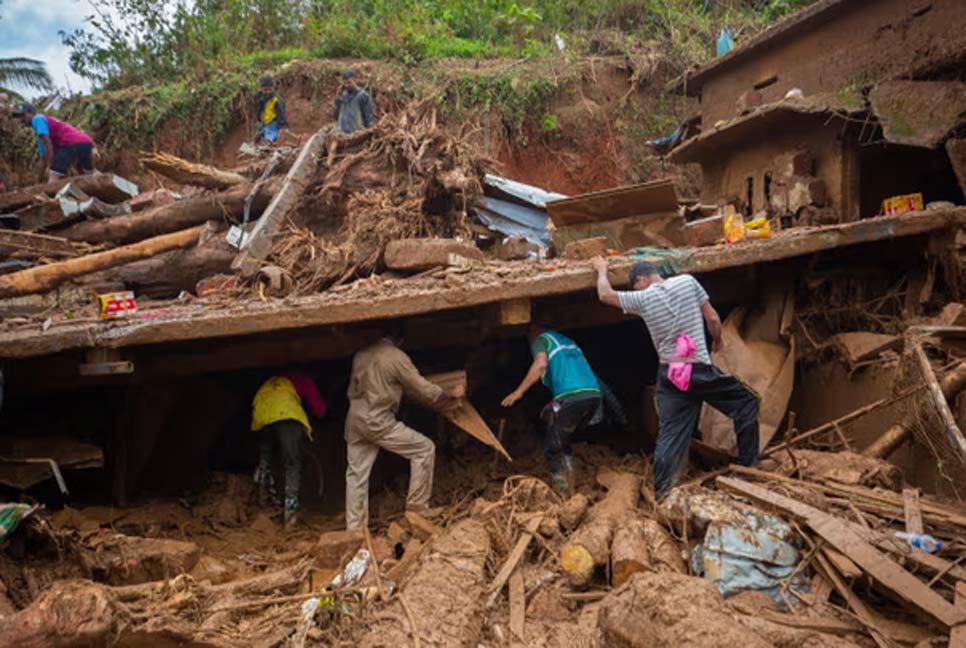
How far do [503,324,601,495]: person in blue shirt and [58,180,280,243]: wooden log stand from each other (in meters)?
4.08

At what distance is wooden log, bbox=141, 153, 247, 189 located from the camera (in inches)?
313

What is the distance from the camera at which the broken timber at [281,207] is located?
6.64m

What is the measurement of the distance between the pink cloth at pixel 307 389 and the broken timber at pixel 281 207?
1130 mm

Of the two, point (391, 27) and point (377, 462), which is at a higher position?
point (391, 27)

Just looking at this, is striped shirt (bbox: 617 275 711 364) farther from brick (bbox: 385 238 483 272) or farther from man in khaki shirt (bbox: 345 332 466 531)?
man in khaki shirt (bbox: 345 332 466 531)

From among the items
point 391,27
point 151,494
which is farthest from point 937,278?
point 391,27

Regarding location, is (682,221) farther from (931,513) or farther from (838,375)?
(931,513)

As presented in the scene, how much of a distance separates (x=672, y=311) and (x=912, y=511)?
6.41 feet

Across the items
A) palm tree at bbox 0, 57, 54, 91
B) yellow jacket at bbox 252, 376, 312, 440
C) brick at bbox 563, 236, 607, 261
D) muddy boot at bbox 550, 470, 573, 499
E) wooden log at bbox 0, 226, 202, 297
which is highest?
palm tree at bbox 0, 57, 54, 91

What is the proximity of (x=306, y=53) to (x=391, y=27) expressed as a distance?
2.31 m

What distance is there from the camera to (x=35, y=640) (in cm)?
273

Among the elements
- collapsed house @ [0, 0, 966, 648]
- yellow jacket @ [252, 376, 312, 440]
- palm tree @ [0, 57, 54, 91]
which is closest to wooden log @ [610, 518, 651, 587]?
collapsed house @ [0, 0, 966, 648]

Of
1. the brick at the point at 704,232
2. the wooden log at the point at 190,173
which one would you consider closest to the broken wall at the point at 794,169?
the brick at the point at 704,232

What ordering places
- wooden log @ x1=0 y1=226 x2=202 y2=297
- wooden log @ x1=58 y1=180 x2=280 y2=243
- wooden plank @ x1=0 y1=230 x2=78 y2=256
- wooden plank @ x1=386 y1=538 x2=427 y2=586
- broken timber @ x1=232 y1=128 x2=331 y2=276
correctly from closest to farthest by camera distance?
wooden plank @ x1=386 y1=538 x2=427 y2=586, broken timber @ x1=232 y1=128 x2=331 y2=276, wooden log @ x1=0 y1=226 x2=202 y2=297, wooden log @ x1=58 y1=180 x2=280 y2=243, wooden plank @ x1=0 y1=230 x2=78 y2=256
